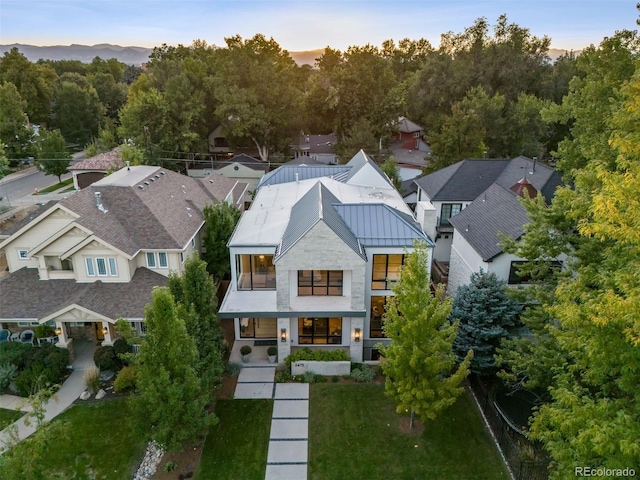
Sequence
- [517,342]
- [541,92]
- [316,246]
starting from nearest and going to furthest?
1. [517,342]
2. [316,246]
3. [541,92]

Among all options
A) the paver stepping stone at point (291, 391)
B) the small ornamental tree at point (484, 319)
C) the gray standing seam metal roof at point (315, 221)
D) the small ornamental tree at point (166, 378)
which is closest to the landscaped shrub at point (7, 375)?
the small ornamental tree at point (166, 378)

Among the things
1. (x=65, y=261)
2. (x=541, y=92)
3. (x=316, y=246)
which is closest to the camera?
(x=316, y=246)

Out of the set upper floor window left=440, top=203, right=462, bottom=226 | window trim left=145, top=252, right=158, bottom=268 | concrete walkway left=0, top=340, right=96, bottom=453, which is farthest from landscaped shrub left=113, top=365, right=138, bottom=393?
upper floor window left=440, top=203, right=462, bottom=226

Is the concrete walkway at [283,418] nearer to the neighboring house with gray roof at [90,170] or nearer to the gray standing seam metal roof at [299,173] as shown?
the gray standing seam metal roof at [299,173]

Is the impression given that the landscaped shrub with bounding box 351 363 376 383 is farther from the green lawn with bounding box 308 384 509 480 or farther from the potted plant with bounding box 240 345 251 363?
the potted plant with bounding box 240 345 251 363

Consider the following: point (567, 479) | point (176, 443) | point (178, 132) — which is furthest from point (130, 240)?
point (178, 132)

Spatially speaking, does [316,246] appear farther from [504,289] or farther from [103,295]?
[103,295]
